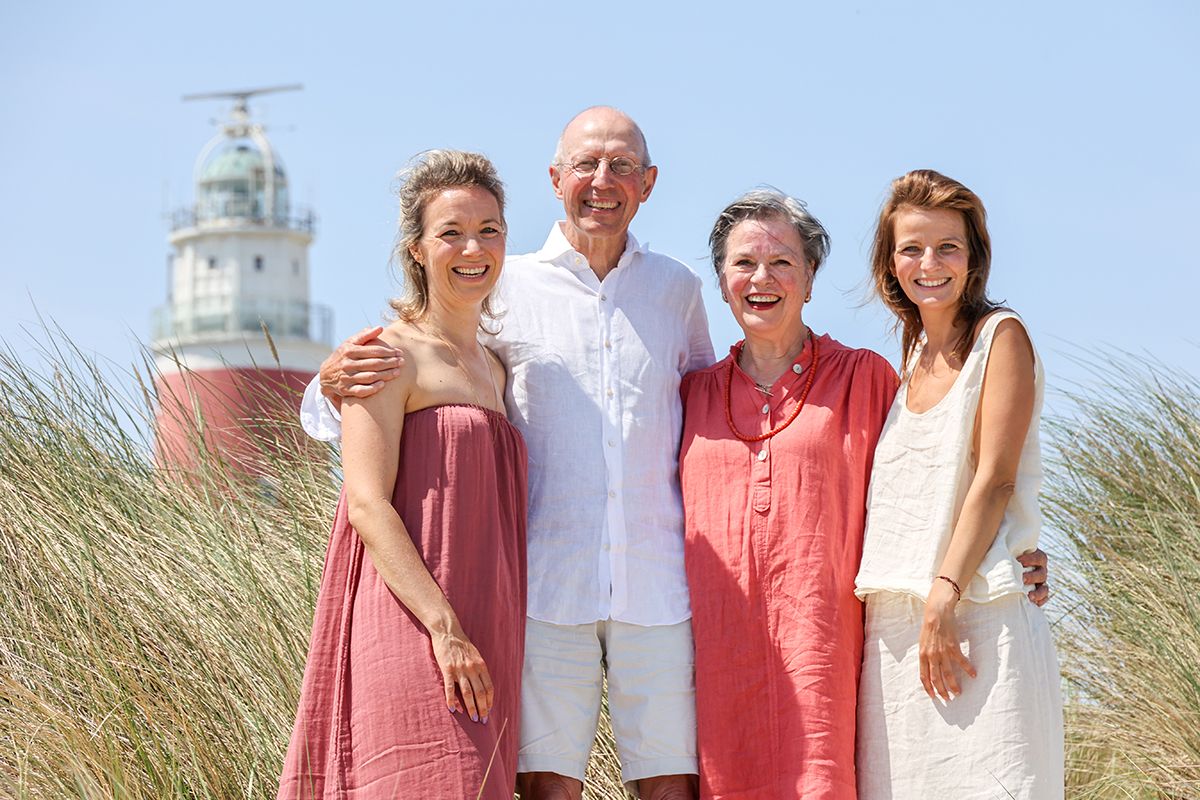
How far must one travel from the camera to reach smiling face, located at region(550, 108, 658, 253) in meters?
4.24

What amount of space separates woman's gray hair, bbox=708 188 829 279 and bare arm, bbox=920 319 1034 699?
0.61 metres

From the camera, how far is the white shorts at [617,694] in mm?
3873

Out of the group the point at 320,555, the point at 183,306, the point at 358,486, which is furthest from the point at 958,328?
the point at 183,306

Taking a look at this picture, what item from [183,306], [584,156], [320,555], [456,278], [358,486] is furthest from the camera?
[183,306]

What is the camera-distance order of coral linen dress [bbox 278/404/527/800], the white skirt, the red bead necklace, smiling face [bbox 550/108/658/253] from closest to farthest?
coral linen dress [bbox 278/404/527/800], the white skirt, the red bead necklace, smiling face [bbox 550/108/658/253]

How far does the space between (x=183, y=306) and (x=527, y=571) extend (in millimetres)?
47549

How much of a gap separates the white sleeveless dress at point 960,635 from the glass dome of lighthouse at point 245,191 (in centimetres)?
4609

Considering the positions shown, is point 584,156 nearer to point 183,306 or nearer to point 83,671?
point 83,671

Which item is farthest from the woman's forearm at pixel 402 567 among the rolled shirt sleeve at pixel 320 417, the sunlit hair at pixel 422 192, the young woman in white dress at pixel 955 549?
the young woman in white dress at pixel 955 549

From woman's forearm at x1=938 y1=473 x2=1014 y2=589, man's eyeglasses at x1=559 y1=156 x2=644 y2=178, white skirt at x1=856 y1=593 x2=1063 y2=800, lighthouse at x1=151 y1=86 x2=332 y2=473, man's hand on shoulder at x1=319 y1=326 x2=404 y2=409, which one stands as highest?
lighthouse at x1=151 y1=86 x2=332 y2=473

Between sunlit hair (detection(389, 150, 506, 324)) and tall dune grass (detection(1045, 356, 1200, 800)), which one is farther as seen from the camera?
tall dune grass (detection(1045, 356, 1200, 800))

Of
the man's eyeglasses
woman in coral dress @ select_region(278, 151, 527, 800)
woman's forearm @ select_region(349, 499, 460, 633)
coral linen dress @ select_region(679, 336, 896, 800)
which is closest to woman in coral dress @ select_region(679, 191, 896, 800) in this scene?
coral linen dress @ select_region(679, 336, 896, 800)

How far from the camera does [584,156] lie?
426cm

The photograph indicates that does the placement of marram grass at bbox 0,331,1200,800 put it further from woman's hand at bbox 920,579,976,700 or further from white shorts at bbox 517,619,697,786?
woman's hand at bbox 920,579,976,700
